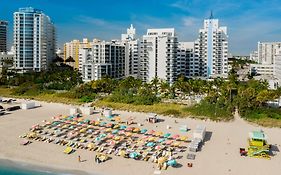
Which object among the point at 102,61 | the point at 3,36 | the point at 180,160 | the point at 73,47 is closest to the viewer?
the point at 180,160

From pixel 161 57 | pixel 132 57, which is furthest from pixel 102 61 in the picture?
pixel 161 57

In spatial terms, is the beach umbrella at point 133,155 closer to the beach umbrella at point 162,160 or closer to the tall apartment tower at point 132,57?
the beach umbrella at point 162,160

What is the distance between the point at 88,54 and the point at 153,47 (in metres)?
18.0

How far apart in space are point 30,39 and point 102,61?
2439cm

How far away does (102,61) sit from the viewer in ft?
227

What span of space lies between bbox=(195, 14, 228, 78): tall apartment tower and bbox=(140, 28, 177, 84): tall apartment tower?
36.7ft

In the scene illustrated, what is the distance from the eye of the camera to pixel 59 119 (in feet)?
112

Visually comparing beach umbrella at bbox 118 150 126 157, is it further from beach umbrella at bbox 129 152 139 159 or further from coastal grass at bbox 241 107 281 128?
coastal grass at bbox 241 107 281 128

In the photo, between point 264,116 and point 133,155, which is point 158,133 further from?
point 264,116

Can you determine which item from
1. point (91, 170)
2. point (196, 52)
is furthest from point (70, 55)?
point (91, 170)

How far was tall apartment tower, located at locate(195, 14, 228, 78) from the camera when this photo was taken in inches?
2857

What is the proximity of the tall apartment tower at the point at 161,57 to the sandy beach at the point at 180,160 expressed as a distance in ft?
102

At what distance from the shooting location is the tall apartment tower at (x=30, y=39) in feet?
261

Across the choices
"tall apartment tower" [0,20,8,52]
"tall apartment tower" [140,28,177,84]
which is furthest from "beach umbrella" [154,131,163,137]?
"tall apartment tower" [0,20,8,52]
